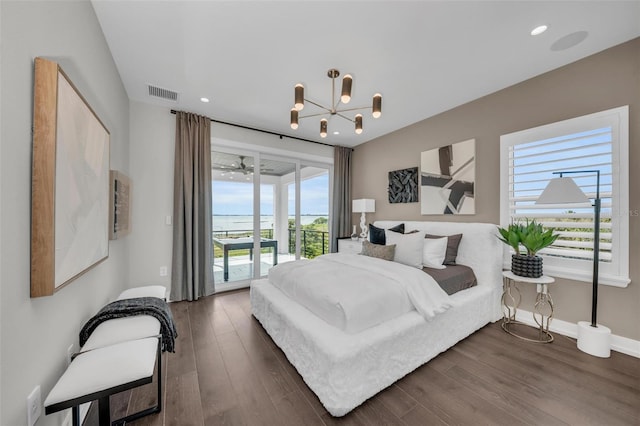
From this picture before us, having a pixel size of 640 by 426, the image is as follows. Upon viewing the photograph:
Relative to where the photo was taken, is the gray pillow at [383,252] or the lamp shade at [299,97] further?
the gray pillow at [383,252]

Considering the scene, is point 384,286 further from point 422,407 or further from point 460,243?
point 460,243

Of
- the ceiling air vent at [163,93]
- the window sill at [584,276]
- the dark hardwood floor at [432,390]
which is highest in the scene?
the ceiling air vent at [163,93]

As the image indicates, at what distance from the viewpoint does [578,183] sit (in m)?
2.33

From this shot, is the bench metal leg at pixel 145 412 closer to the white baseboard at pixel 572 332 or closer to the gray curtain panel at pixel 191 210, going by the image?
the gray curtain panel at pixel 191 210

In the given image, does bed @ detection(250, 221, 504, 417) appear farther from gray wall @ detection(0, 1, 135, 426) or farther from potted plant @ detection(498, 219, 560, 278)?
gray wall @ detection(0, 1, 135, 426)

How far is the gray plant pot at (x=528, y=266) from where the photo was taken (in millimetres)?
2361

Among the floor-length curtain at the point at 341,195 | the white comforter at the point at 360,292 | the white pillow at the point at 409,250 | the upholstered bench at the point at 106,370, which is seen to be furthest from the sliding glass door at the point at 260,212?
the upholstered bench at the point at 106,370

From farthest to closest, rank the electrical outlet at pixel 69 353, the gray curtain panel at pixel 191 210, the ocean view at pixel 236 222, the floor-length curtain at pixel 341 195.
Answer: the floor-length curtain at pixel 341 195, the ocean view at pixel 236 222, the gray curtain panel at pixel 191 210, the electrical outlet at pixel 69 353

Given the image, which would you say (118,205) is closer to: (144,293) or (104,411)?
(144,293)

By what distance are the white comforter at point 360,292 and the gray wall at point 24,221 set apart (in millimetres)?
1472

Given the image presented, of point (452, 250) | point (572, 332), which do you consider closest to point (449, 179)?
point (452, 250)

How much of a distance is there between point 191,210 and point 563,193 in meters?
4.19

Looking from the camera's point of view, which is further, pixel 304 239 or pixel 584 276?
pixel 304 239

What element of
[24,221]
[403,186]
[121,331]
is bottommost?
[121,331]
